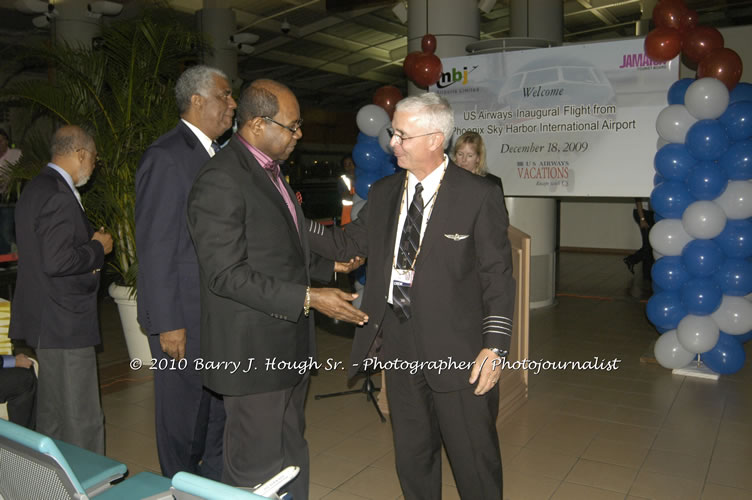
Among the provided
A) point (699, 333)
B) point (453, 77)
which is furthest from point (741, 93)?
point (453, 77)

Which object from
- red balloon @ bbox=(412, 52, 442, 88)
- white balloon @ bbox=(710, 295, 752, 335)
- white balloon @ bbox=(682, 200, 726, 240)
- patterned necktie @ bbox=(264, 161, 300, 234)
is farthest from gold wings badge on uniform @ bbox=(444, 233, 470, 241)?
red balloon @ bbox=(412, 52, 442, 88)

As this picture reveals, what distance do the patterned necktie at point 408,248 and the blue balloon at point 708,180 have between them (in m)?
3.03

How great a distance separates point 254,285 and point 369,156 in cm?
411

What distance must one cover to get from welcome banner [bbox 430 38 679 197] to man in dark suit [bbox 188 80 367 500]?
412 centimetres

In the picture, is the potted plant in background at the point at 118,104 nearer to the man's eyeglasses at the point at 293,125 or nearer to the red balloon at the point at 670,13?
the man's eyeglasses at the point at 293,125

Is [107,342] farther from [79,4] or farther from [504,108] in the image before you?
[79,4]

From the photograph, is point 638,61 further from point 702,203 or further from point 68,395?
point 68,395

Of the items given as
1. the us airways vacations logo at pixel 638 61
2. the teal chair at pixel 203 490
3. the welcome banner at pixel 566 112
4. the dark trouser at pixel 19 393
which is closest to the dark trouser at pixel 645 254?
the welcome banner at pixel 566 112

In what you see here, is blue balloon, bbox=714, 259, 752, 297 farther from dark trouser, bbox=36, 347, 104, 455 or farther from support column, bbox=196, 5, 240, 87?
support column, bbox=196, 5, 240, 87

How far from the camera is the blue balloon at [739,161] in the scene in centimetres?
435

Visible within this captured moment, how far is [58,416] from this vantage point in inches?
114

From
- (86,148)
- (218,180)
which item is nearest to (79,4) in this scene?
(86,148)

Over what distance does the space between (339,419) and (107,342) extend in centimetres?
313

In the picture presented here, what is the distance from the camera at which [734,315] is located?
4.53 metres
